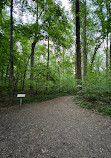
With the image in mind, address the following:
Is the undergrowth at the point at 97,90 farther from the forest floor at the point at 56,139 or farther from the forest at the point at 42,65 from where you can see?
the forest floor at the point at 56,139

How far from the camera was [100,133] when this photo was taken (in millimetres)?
2352

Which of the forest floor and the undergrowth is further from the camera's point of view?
the undergrowth

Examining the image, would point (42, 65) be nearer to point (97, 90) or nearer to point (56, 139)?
point (97, 90)

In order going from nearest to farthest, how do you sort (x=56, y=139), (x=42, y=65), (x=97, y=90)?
(x=56, y=139), (x=97, y=90), (x=42, y=65)

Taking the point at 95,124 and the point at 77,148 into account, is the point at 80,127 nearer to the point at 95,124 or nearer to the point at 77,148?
the point at 95,124

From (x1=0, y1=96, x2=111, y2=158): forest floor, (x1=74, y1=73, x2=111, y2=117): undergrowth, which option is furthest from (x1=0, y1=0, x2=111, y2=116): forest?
(x1=0, y1=96, x2=111, y2=158): forest floor

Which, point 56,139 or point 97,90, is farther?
point 97,90

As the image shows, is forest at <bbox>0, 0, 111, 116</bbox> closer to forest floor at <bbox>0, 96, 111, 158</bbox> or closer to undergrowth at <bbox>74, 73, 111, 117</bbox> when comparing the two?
undergrowth at <bbox>74, 73, 111, 117</bbox>

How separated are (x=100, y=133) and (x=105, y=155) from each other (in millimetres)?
774

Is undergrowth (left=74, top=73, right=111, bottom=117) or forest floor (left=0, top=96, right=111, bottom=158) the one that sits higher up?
undergrowth (left=74, top=73, right=111, bottom=117)

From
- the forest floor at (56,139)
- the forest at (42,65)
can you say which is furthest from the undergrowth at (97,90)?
the forest floor at (56,139)

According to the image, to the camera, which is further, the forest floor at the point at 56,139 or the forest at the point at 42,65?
the forest at the point at 42,65

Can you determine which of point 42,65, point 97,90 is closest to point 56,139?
point 97,90

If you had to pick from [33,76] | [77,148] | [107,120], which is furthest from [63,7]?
[77,148]
